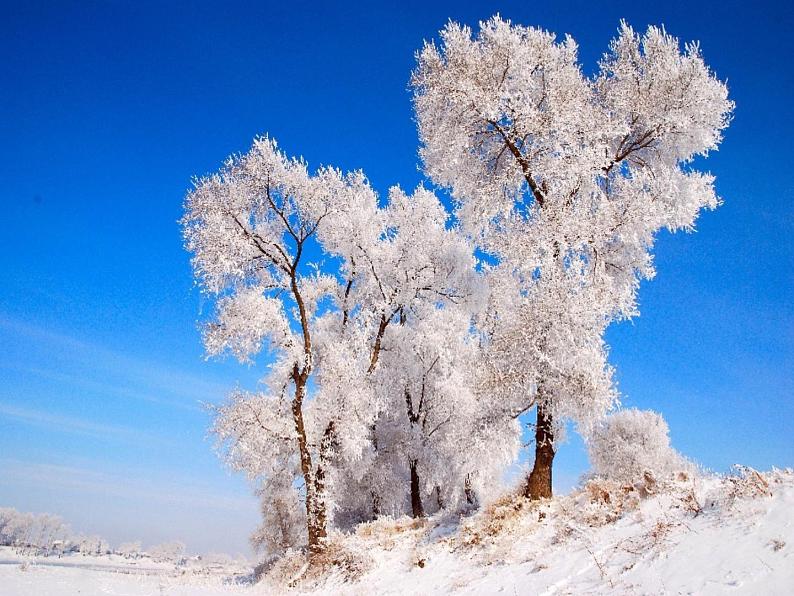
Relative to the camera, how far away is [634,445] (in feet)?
134

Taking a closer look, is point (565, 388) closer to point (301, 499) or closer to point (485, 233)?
point (485, 233)

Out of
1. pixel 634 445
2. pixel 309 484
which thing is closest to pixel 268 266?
pixel 309 484

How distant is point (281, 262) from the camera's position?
19797mm

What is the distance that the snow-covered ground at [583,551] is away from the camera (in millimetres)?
6488

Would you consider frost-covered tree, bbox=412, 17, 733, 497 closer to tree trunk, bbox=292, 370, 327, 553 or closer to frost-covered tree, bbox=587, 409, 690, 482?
tree trunk, bbox=292, 370, 327, 553

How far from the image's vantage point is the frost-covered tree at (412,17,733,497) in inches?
528

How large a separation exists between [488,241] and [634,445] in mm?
32123

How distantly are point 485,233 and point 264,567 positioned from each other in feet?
48.4

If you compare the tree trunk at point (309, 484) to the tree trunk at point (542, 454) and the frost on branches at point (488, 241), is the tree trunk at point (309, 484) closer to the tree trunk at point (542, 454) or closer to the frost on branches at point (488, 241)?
the frost on branches at point (488, 241)

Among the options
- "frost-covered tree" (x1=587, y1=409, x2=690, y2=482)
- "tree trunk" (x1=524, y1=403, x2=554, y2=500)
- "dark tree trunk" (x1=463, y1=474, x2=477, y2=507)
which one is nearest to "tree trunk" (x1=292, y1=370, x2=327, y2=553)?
"tree trunk" (x1=524, y1=403, x2=554, y2=500)

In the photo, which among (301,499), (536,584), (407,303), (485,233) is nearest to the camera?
(536,584)

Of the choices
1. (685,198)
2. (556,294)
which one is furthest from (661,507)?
(685,198)

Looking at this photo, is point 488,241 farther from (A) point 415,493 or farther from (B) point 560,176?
(A) point 415,493

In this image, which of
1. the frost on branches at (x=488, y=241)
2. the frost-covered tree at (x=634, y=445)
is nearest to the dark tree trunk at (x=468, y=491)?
the frost on branches at (x=488, y=241)
